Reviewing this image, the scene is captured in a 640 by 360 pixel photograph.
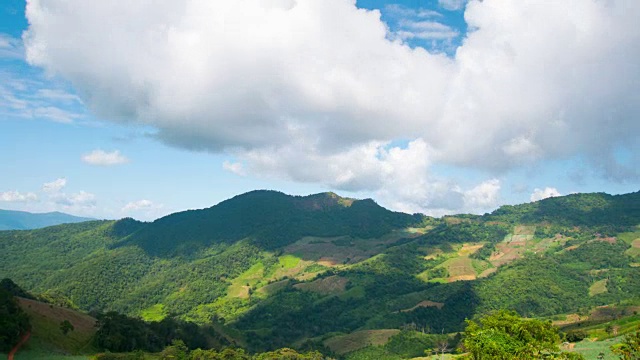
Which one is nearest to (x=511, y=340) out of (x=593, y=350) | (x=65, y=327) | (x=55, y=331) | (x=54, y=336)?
(x=593, y=350)

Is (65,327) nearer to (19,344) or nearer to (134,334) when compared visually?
(19,344)

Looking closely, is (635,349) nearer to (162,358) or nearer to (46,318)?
(162,358)

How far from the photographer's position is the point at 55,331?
12988 cm

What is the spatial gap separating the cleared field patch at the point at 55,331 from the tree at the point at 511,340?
108394mm

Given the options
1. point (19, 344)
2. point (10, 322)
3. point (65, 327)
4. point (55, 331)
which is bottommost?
point (19, 344)

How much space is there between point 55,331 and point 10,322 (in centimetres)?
1908

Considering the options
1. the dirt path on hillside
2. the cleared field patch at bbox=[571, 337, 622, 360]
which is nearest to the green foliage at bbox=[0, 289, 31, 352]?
the dirt path on hillside

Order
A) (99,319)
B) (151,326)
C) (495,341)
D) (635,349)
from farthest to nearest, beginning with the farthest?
(151,326) → (99,319) → (495,341) → (635,349)

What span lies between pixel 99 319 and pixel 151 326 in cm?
2190

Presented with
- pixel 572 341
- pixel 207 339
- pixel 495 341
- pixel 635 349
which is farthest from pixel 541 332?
pixel 207 339

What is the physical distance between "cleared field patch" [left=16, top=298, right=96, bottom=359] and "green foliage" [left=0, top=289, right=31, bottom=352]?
3.45m

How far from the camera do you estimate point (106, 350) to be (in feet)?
436

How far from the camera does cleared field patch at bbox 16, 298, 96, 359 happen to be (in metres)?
121

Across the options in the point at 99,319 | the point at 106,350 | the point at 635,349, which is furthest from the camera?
the point at 99,319
